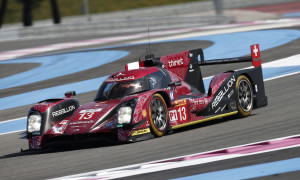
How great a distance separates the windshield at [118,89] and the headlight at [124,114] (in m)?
0.69

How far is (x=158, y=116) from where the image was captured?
8844 mm

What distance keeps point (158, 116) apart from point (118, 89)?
89 centimetres

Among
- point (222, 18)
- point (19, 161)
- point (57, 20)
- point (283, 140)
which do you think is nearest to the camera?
point (283, 140)

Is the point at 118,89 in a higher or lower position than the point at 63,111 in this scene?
higher

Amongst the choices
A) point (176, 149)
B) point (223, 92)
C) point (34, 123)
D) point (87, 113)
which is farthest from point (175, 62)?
point (176, 149)

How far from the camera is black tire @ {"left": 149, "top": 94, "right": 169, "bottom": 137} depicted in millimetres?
8672

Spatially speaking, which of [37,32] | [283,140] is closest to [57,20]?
[37,32]

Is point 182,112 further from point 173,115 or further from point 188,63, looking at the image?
point 188,63

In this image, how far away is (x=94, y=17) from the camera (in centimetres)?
5781

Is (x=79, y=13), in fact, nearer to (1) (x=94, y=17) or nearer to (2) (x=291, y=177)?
(1) (x=94, y=17)

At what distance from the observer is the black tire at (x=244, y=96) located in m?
10.1

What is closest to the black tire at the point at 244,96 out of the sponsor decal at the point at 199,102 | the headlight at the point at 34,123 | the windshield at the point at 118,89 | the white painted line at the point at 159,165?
the sponsor decal at the point at 199,102

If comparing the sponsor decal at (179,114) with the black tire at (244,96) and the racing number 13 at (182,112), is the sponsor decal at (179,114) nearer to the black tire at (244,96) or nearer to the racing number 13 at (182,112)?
the racing number 13 at (182,112)

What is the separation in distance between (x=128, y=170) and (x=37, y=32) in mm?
32191
